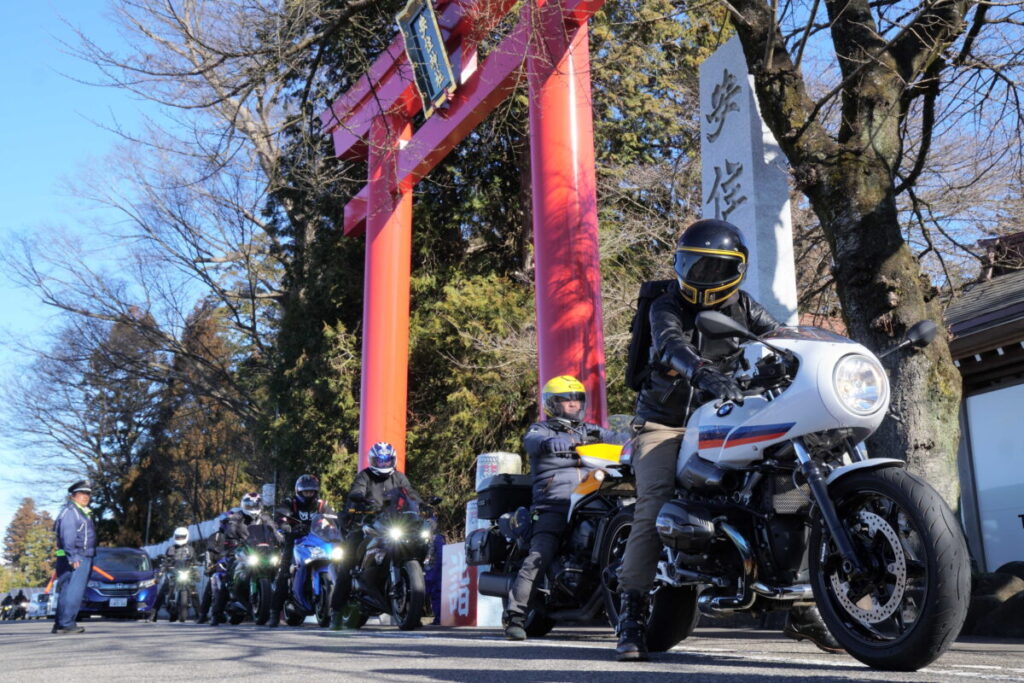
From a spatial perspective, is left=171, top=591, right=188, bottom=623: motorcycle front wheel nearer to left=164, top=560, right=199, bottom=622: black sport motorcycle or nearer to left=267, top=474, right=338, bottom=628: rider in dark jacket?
left=164, top=560, right=199, bottom=622: black sport motorcycle

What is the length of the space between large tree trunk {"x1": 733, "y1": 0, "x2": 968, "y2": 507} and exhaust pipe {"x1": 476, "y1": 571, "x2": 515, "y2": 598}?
2.71 m

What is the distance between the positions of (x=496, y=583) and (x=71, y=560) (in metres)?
7.50

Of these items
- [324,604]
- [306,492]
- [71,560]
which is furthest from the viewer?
[306,492]

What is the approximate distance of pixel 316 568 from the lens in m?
12.5

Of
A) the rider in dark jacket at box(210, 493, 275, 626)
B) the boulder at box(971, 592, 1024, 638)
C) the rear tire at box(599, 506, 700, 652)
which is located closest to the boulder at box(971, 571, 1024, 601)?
the boulder at box(971, 592, 1024, 638)

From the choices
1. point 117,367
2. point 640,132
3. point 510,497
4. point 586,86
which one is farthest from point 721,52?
point 117,367

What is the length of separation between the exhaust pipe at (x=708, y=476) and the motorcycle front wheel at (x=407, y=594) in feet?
19.2

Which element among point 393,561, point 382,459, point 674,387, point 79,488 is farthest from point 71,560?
point 674,387

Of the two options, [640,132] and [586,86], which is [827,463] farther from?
[640,132]

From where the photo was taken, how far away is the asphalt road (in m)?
3.99

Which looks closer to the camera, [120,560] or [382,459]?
[382,459]

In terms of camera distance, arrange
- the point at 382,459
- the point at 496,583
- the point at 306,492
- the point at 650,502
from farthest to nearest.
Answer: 1. the point at 306,492
2. the point at 382,459
3. the point at 496,583
4. the point at 650,502

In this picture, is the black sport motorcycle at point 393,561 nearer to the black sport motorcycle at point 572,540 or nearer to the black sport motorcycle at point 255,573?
the black sport motorcycle at point 572,540

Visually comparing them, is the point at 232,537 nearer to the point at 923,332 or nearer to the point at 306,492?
the point at 306,492
